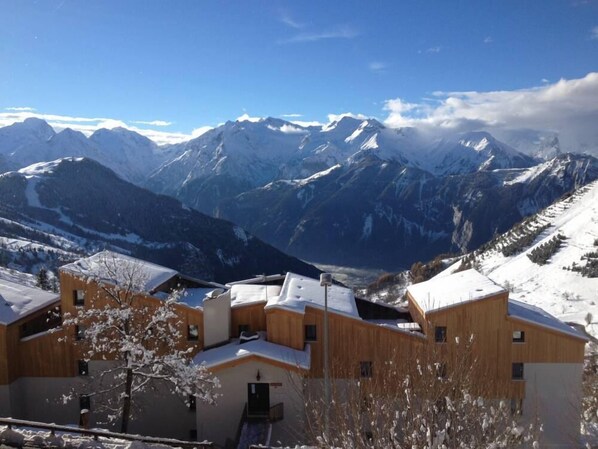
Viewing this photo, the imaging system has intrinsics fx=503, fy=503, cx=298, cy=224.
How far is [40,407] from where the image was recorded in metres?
31.7

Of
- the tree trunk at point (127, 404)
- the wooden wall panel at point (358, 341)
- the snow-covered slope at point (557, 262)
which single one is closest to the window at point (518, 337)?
the wooden wall panel at point (358, 341)

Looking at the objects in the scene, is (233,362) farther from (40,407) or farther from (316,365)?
(40,407)

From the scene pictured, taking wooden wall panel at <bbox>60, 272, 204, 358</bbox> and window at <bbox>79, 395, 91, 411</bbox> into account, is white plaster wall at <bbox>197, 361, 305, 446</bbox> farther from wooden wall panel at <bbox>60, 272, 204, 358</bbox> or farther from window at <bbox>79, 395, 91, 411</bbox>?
window at <bbox>79, 395, 91, 411</bbox>

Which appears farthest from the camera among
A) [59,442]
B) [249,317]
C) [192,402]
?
[249,317]

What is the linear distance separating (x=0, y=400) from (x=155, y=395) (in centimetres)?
901

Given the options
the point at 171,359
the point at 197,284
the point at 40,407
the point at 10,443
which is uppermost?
the point at 197,284

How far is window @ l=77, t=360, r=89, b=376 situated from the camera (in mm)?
32062

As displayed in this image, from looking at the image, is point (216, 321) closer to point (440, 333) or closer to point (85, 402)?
point (85, 402)

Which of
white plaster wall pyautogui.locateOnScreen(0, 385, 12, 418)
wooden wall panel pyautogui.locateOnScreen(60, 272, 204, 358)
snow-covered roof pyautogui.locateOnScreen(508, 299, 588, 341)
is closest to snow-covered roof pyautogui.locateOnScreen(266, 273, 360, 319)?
wooden wall panel pyautogui.locateOnScreen(60, 272, 204, 358)

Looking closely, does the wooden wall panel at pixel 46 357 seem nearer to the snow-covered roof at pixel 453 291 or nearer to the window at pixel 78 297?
the window at pixel 78 297

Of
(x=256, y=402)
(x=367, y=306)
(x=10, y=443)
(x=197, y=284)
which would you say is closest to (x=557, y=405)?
(x=367, y=306)

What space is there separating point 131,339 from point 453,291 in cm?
1983

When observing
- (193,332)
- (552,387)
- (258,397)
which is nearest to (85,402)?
(193,332)

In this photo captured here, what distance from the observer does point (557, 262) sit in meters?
105
